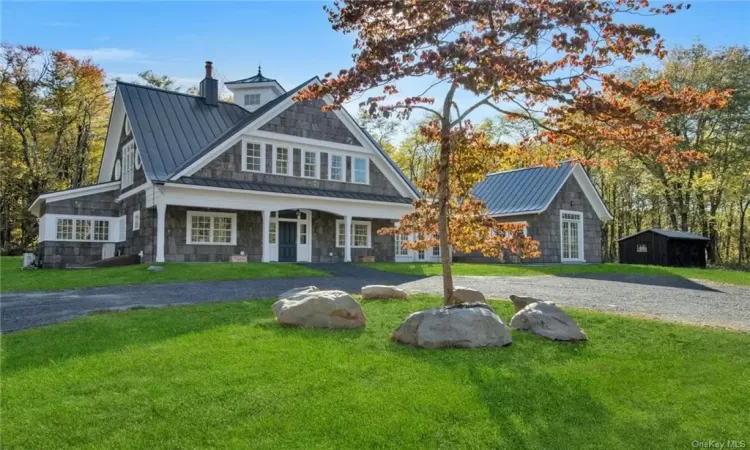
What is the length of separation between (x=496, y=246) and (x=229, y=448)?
5373 millimetres

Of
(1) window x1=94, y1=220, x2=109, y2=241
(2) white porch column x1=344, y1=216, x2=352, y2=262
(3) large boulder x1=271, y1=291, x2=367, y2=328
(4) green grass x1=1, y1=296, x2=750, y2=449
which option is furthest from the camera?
(2) white porch column x1=344, y1=216, x2=352, y2=262

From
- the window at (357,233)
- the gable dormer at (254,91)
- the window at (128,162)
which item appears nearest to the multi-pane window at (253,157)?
the window at (357,233)

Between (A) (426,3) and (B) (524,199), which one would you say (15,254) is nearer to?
(B) (524,199)

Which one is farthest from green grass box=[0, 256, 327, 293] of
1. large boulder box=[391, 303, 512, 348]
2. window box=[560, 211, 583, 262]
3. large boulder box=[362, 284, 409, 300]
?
window box=[560, 211, 583, 262]

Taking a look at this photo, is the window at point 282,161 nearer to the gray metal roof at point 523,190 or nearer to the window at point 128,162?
the window at point 128,162

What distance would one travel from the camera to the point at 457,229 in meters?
8.01

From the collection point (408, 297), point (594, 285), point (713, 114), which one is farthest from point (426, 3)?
point (713, 114)

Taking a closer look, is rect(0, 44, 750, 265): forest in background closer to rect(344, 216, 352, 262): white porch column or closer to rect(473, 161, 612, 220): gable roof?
rect(473, 161, 612, 220): gable roof

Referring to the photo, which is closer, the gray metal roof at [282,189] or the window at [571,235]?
the gray metal roof at [282,189]

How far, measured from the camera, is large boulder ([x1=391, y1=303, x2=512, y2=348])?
19.2 ft

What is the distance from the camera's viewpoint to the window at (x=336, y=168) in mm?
21984

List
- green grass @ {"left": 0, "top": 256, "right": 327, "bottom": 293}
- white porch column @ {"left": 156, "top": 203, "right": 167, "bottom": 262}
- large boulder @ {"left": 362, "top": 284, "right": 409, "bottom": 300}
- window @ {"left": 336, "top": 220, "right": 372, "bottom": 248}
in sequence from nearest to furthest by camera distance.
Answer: large boulder @ {"left": 362, "top": 284, "right": 409, "bottom": 300} → green grass @ {"left": 0, "top": 256, "right": 327, "bottom": 293} → white porch column @ {"left": 156, "top": 203, "right": 167, "bottom": 262} → window @ {"left": 336, "top": 220, "right": 372, "bottom": 248}

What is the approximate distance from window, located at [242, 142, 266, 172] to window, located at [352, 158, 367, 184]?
4.17 m

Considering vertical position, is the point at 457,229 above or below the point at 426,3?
below
